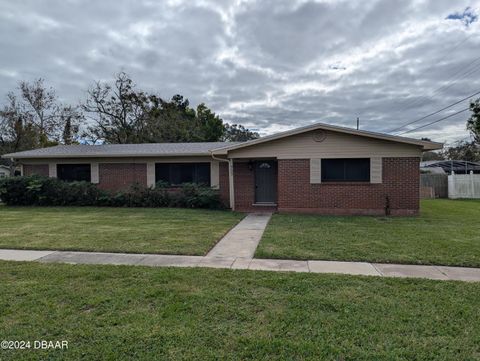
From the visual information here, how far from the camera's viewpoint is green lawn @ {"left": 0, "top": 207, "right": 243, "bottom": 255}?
6.54 m

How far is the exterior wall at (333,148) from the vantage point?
1151 centimetres

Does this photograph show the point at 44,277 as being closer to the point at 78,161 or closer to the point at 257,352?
the point at 257,352

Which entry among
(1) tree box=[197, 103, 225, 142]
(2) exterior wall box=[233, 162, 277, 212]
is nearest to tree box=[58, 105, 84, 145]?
(1) tree box=[197, 103, 225, 142]

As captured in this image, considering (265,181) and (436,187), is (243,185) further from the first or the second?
(436,187)

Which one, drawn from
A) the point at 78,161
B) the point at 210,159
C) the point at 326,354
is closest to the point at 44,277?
the point at 326,354

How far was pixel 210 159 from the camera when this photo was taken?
1467cm

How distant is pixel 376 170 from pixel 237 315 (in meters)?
9.85

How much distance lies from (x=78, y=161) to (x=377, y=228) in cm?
1391

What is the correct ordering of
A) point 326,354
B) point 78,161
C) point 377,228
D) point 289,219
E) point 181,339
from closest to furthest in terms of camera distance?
point 326,354 < point 181,339 < point 377,228 < point 289,219 < point 78,161

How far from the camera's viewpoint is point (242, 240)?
7434 mm

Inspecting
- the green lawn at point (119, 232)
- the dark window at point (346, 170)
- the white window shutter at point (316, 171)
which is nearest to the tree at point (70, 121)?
the green lawn at point (119, 232)

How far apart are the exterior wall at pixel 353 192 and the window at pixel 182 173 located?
4.05 meters

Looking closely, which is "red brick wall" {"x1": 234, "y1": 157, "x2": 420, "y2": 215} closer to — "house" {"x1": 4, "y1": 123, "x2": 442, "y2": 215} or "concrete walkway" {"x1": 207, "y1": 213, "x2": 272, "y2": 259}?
"house" {"x1": 4, "y1": 123, "x2": 442, "y2": 215}

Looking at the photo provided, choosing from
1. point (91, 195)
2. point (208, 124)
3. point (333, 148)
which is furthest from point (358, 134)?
point (208, 124)
